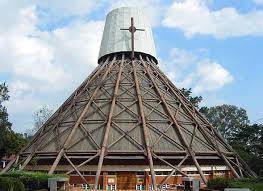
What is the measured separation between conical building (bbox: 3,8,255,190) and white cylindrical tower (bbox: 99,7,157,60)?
499 millimetres

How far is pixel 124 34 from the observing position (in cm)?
4209

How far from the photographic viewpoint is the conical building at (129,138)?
98.0ft

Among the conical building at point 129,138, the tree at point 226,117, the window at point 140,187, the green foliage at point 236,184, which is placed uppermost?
the tree at point 226,117

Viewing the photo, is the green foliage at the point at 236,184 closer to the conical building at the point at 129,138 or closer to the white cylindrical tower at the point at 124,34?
the conical building at the point at 129,138

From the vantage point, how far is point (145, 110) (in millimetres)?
34500

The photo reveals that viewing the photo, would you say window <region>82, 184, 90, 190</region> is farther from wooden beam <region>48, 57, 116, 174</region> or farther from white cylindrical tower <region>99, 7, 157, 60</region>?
white cylindrical tower <region>99, 7, 157, 60</region>

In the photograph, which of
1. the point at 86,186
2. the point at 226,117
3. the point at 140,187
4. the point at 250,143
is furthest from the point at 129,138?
the point at 226,117

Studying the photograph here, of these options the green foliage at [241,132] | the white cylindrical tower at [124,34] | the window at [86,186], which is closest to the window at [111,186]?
the window at [86,186]

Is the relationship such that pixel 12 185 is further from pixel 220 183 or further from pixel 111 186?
pixel 220 183

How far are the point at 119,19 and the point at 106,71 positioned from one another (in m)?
6.89

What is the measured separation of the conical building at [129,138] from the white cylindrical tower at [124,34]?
19.7 inches

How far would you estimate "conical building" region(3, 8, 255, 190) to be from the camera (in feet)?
98.0

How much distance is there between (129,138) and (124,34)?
14338mm

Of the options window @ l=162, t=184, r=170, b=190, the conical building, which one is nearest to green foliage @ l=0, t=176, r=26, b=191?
the conical building
